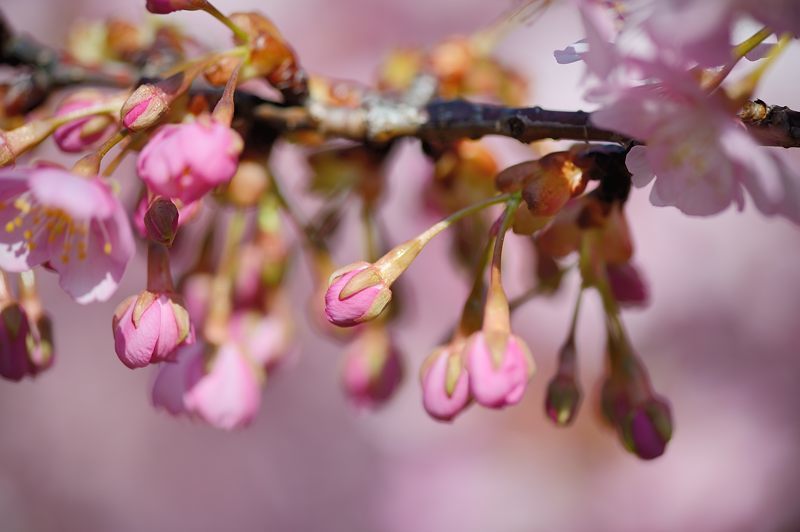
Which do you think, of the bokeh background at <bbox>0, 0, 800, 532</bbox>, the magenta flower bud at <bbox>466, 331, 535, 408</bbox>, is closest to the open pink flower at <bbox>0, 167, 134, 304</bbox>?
the magenta flower bud at <bbox>466, 331, 535, 408</bbox>

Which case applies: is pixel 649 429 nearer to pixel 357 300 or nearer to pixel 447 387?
pixel 447 387

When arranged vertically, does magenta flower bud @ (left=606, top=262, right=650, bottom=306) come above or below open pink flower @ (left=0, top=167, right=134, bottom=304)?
above

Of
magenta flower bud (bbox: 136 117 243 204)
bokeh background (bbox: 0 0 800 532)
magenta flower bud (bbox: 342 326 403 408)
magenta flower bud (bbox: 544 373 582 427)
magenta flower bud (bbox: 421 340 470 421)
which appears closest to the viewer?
magenta flower bud (bbox: 136 117 243 204)

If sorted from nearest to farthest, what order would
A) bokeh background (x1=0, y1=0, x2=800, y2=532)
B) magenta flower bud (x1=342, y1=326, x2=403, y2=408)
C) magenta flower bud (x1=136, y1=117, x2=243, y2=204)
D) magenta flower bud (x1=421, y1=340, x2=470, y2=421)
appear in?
magenta flower bud (x1=136, y1=117, x2=243, y2=204), magenta flower bud (x1=421, y1=340, x2=470, y2=421), magenta flower bud (x1=342, y1=326, x2=403, y2=408), bokeh background (x1=0, y1=0, x2=800, y2=532)

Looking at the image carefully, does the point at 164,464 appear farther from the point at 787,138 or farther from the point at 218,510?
the point at 787,138

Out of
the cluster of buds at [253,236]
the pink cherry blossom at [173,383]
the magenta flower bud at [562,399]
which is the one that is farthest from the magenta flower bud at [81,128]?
the magenta flower bud at [562,399]

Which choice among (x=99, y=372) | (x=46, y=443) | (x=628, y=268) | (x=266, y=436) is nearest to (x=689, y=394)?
(x=266, y=436)

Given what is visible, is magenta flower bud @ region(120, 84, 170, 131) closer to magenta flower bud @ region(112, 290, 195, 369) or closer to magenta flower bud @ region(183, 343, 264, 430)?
magenta flower bud @ region(112, 290, 195, 369)
